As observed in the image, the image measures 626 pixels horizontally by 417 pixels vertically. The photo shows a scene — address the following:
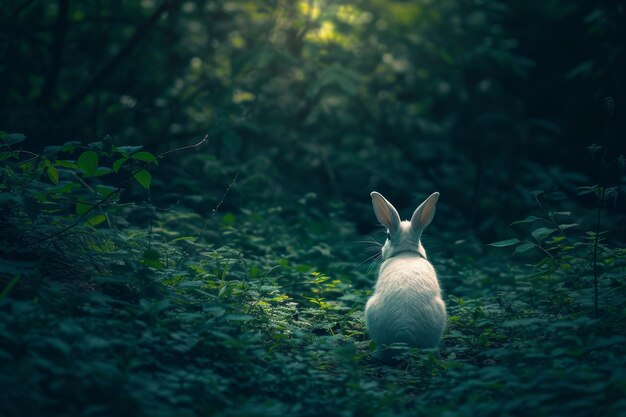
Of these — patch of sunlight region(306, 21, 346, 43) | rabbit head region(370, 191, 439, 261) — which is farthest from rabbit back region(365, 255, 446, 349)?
patch of sunlight region(306, 21, 346, 43)

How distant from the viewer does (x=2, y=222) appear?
15.2 ft

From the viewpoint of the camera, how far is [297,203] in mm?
8578

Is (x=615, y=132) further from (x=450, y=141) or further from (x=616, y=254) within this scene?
(x=616, y=254)

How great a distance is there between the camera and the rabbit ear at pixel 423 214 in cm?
570

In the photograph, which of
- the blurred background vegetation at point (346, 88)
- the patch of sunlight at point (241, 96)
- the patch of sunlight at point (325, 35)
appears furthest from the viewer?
the patch of sunlight at point (241, 96)

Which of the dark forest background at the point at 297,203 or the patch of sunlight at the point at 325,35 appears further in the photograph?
the patch of sunlight at the point at 325,35

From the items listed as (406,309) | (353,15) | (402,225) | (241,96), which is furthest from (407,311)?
(241,96)

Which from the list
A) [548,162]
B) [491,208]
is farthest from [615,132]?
[491,208]

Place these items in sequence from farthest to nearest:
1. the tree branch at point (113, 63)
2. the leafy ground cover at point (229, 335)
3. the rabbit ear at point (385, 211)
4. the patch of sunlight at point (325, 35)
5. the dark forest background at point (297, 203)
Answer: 1. the patch of sunlight at point (325, 35)
2. the tree branch at point (113, 63)
3. the rabbit ear at point (385, 211)
4. the dark forest background at point (297, 203)
5. the leafy ground cover at point (229, 335)

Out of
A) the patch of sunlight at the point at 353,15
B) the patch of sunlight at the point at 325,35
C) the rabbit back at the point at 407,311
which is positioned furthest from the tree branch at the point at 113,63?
the rabbit back at the point at 407,311

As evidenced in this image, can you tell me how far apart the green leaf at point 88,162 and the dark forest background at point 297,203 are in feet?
0.23

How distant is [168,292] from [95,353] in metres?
1.15

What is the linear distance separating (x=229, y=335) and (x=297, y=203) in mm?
4559

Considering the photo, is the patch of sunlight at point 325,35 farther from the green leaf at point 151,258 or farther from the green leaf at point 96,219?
the green leaf at point 151,258
